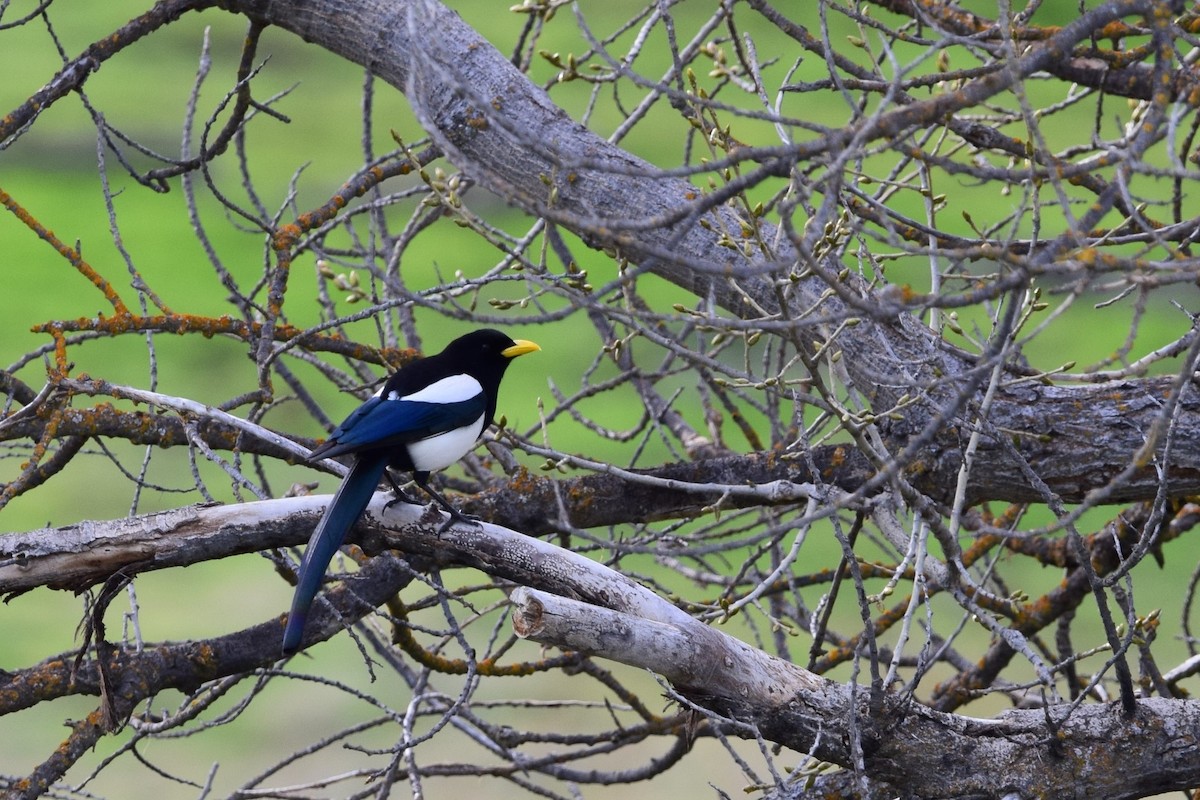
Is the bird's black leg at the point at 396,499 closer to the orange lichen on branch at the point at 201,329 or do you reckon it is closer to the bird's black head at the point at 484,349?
the orange lichen on branch at the point at 201,329

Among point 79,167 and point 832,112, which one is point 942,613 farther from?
point 79,167

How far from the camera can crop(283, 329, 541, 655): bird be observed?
266 cm

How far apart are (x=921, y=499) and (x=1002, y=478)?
0.71 m

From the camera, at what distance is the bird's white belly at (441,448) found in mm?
3230

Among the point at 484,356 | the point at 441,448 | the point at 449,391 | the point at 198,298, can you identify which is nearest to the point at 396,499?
the point at 441,448

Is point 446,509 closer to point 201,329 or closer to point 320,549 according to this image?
point 320,549

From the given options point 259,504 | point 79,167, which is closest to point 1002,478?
point 259,504

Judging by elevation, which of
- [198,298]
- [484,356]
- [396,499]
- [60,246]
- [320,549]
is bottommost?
[320,549]

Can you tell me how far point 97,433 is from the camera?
291 cm

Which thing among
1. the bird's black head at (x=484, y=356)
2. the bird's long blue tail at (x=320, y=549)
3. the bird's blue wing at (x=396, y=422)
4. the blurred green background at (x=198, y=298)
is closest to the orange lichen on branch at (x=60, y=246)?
the bird's blue wing at (x=396, y=422)

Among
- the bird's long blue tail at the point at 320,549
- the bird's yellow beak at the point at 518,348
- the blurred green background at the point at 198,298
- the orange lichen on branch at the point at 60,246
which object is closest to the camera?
the bird's long blue tail at the point at 320,549

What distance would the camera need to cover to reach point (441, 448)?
3.28 metres

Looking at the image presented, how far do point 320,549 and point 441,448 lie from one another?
703 millimetres

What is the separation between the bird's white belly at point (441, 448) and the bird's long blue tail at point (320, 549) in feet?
1.49
